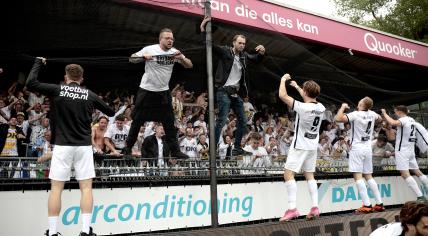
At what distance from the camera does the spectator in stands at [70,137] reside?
182 inches

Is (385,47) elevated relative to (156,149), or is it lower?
elevated

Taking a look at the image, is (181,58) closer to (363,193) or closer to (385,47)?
(363,193)

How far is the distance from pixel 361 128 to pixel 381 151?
3.96 meters

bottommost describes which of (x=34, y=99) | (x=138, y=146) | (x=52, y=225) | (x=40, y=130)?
(x=52, y=225)

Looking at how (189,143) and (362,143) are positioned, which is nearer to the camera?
(362,143)

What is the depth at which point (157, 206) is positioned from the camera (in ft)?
23.3

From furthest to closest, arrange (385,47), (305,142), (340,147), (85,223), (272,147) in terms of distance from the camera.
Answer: (385,47)
(340,147)
(272,147)
(305,142)
(85,223)

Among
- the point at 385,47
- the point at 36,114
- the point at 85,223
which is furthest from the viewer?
the point at 385,47

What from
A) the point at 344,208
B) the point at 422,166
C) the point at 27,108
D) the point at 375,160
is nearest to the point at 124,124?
the point at 27,108

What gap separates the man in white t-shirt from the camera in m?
6.06

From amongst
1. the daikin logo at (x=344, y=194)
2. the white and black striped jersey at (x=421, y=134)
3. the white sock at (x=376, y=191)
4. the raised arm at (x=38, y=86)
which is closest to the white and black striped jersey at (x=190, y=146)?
the white sock at (x=376, y=191)

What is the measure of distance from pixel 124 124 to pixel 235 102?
2.15 meters

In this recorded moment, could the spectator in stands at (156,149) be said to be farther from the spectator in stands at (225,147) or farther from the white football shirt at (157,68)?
the spectator in stands at (225,147)

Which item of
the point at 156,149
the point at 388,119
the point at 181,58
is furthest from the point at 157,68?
the point at 388,119
